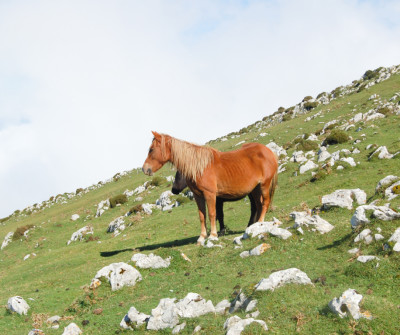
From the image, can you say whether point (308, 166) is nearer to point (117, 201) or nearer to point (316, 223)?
point (316, 223)

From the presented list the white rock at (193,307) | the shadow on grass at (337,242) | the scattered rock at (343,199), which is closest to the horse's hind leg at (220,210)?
the scattered rock at (343,199)

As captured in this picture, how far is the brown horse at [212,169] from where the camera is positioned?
13.6 meters

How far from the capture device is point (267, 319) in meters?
6.37

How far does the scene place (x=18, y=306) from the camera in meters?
11.5

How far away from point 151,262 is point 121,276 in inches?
44.3

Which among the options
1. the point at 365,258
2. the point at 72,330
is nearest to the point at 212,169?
the point at 365,258

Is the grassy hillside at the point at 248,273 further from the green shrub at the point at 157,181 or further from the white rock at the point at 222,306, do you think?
the green shrub at the point at 157,181

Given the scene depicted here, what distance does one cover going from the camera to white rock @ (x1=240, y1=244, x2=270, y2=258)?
1072 cm

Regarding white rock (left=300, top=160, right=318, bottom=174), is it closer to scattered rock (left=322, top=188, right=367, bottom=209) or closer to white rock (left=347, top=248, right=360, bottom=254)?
scattered rock (left=322, top=188, right=367, bottom=209)

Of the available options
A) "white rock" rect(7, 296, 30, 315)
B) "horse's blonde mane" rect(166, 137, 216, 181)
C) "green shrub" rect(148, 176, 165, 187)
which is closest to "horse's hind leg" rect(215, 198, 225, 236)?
"horse's blonde mane" rect(166, 137, 216, 181)

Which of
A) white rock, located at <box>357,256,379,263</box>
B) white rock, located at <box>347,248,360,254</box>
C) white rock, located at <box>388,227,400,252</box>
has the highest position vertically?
white rock, located at <box>388,227,400,252</box>

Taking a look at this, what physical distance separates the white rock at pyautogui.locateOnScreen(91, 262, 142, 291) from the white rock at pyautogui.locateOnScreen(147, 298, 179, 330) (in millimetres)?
3657

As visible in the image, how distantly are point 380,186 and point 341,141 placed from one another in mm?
15982

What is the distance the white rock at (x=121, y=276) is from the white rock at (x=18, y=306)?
7.76ft
